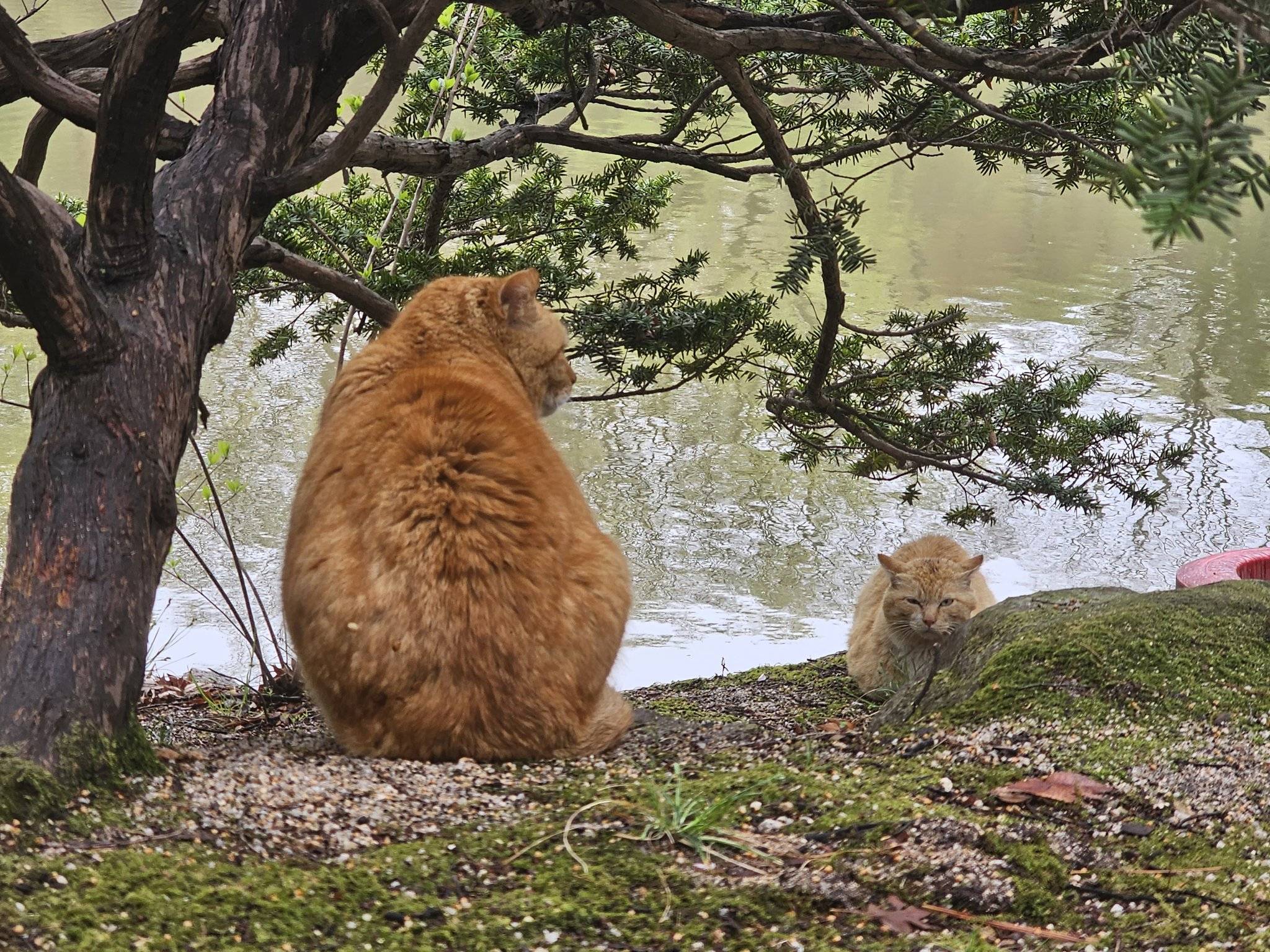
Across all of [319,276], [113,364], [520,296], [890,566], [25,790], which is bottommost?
[25,790]

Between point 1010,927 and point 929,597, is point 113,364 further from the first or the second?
point 929,597

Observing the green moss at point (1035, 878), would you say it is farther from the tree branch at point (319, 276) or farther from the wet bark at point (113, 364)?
the tree branch at point (319, 276)

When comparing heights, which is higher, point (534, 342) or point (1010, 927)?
point (534, 342)

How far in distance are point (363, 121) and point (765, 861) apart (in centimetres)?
201

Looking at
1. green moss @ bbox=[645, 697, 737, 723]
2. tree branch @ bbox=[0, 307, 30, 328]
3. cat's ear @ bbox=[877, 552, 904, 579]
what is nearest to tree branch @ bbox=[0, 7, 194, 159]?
tree branch @ bbox=[0, 307, 30, 328]

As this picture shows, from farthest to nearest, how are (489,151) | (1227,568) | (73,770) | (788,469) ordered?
(788,469) < (1227,568) < (489,151) < (73,770)

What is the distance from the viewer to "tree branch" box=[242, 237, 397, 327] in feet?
12.5

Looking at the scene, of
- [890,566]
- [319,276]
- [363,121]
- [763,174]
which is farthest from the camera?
[890,566]

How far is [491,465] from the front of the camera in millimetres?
3059

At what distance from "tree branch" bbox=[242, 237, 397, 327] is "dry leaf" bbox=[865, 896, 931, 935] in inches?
107

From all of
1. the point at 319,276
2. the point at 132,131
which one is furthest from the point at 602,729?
the point at 319,276

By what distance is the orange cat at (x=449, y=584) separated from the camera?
2.82 metres

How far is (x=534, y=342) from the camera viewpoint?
12.7 feet

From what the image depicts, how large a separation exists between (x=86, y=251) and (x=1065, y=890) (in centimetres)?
249
